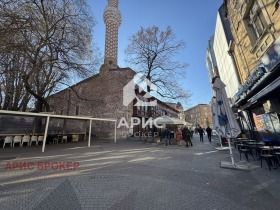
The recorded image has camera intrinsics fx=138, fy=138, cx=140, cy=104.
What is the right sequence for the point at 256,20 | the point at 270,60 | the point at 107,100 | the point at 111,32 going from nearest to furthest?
1. the point at 270,60
2. the point at 256,20
3. the point at 107,100
4. the point at 111,32

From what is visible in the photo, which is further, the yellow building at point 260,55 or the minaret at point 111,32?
the minaret at point 111,32

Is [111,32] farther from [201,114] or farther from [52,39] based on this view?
[201,114]

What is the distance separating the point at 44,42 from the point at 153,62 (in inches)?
455

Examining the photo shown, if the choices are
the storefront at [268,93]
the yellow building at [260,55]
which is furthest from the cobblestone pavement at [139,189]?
the yellow building at [260,55]

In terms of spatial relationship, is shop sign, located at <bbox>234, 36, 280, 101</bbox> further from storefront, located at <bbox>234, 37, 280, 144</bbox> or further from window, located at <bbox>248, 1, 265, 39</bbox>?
window, located at <bbox>248, 1, 265, 39</bbox>

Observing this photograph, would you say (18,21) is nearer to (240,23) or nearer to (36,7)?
(36,7)

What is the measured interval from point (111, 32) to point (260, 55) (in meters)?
24.1

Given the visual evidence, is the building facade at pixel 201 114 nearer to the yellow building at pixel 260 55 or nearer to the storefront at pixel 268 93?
the yellow building at pixel 260 55

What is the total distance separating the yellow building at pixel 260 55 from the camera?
204 inches

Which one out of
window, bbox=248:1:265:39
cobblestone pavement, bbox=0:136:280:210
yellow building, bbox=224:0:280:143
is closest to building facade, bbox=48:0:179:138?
yellow building, bbox=224:0:280:143

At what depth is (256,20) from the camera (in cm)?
742

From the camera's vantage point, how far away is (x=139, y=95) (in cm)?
2367

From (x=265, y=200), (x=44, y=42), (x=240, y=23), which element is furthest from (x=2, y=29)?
(x=240, y=23)

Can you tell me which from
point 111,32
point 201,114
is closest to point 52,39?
point 111,32
